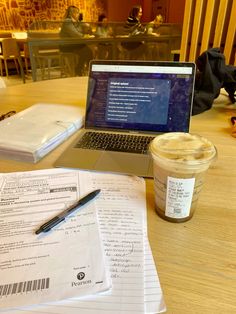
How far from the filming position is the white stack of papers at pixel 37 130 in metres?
0.66

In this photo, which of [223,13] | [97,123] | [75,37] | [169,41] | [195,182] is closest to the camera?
[195,182]

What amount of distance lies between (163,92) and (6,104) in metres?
0.69

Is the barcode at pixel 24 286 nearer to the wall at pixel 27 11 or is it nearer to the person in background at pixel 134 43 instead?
the person in background at pixel 134 43

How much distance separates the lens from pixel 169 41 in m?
3.17

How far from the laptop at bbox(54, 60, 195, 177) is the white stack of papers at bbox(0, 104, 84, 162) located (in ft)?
0.16

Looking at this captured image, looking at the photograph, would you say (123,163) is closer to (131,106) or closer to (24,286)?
(131,106)

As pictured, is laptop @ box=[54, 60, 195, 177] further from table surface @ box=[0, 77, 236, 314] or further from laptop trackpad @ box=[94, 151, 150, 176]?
table surface @ box=[0, 77, 236, 314]

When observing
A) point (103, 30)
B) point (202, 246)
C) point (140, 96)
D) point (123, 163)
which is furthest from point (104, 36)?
point (202, 246)

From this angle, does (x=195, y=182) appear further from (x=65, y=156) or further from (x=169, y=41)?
(x=169, y=41)

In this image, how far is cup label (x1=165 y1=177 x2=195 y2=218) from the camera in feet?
1.37

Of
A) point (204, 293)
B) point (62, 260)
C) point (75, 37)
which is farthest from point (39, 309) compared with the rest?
point (75, 37)

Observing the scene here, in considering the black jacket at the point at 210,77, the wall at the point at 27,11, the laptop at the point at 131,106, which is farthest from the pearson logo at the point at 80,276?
the wall at the point at 27,11

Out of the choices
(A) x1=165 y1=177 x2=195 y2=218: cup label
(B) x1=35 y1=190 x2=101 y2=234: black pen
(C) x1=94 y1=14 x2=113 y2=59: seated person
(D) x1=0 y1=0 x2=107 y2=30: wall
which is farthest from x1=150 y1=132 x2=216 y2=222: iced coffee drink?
(D) x1=0 y1=0 x2=107 y2=30: wall

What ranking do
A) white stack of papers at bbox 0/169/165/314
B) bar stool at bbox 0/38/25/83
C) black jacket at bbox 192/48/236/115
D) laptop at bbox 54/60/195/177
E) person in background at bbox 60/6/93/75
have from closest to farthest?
white stack of papers at bbox 0/169/165/314, laptop at bbox 54/60/195/177, black jacket at bbox 192/48/236/115, person in background at bbox 60/6/93/75, bar stool at bbox 0/38/25/83
